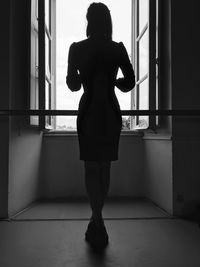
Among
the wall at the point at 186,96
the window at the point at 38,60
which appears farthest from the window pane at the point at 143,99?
the window at the point at 38,60

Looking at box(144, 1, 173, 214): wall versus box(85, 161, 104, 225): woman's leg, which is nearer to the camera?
box(85, 161, 104, 225): woman's leg

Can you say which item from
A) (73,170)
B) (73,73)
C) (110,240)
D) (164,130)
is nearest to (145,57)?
(164,130)

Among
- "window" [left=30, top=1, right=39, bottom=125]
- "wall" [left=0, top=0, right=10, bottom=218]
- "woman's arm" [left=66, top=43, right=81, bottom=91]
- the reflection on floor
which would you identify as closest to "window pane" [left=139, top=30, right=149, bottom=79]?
"window" [left=30, top=1, right=39, bottom=125]

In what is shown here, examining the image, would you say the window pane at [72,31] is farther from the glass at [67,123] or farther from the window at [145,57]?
the window at [145,57]

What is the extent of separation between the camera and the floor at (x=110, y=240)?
1.47 metres

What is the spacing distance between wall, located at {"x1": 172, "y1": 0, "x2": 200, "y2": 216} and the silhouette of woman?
752mm

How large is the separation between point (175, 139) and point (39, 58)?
1.25 meters

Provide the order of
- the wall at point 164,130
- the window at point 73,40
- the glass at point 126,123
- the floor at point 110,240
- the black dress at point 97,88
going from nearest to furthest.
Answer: the floor at point 110,240 < the black dress at point 97,88 < the wall at point 164,130 < the window at point 73,40 < the glass at point 126,123

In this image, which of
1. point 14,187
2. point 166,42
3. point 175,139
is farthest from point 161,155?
point 14,187

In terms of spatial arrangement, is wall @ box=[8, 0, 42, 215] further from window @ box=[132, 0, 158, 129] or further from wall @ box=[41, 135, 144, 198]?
window @ box=[132, 0, 158, 129]

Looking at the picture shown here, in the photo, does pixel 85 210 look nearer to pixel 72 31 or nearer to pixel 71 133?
pixel 71 133

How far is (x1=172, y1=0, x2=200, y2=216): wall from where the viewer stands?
2365mm

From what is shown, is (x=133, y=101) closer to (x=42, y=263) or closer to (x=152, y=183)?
(x=152, y=183)

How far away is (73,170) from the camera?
3381 millimetres
